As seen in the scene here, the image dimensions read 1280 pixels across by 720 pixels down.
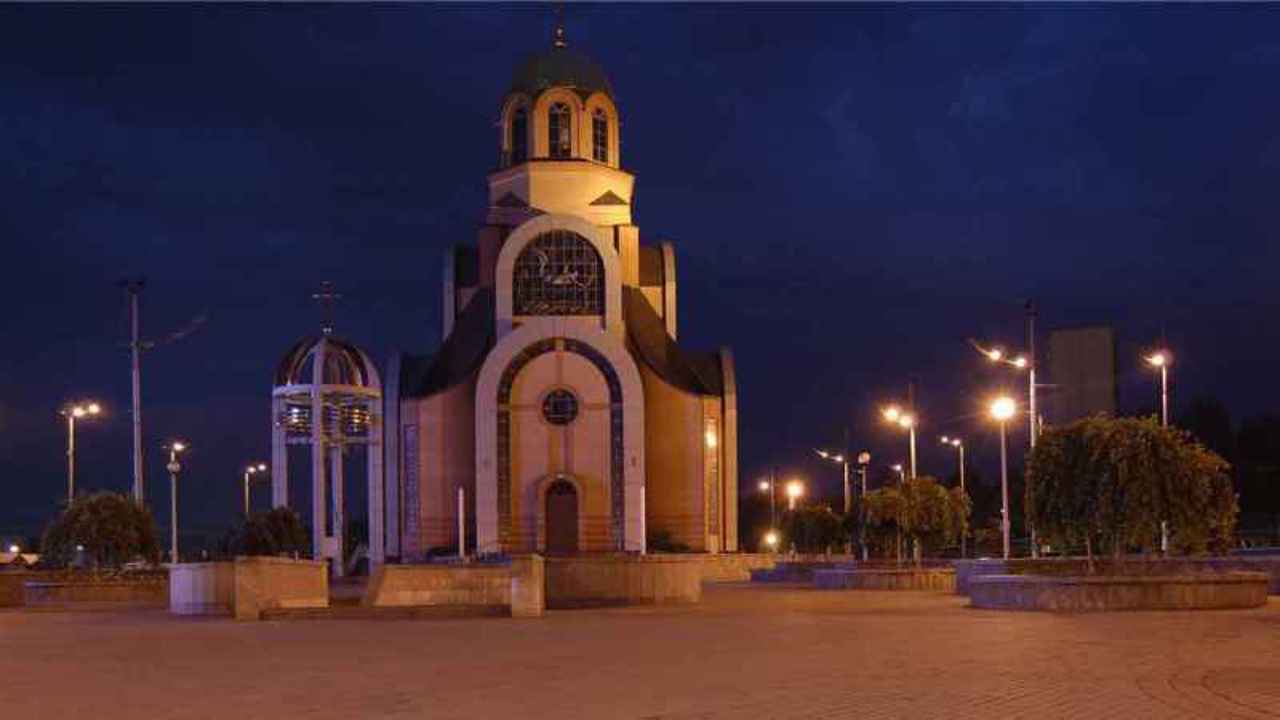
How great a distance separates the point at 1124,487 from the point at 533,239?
38296 mm

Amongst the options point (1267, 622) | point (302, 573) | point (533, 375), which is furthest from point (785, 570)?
point (1267, 622)

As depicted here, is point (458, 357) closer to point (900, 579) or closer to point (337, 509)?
point (337, 509)

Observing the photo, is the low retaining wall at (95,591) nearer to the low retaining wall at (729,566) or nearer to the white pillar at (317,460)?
the white pillar at (317,460)

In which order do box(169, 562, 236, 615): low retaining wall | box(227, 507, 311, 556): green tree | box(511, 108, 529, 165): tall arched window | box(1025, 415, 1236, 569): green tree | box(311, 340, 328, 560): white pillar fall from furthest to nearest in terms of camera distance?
box(511, 108, 529, 165): tall arched window < box(311, 340, 328, 560): white pillar < box(227, 507, 311, 556): green tree < box(169, 562, 236, 615): low retaining wall < box(1025, 415, 1236, 569): green tree

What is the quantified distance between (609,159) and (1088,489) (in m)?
43.2

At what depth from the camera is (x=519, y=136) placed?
68.2m

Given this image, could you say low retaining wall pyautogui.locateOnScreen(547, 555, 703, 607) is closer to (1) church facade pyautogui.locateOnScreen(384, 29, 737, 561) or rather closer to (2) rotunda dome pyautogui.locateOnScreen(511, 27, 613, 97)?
(1) church facade pyautogui.locateOnScreen(384, 29, 737, 561)

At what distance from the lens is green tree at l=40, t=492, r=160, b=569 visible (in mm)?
36250

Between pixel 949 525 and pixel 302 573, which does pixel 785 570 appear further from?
pixel 302 573

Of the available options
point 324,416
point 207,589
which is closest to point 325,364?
point 324,416

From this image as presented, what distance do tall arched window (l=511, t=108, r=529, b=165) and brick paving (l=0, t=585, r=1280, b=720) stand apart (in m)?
44.3

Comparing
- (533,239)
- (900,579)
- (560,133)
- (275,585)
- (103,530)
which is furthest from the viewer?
(560,133)

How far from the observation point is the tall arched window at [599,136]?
67.9 meters

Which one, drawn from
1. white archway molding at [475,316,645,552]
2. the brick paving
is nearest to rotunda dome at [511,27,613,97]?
white archway molding at [475,316,645,552]
